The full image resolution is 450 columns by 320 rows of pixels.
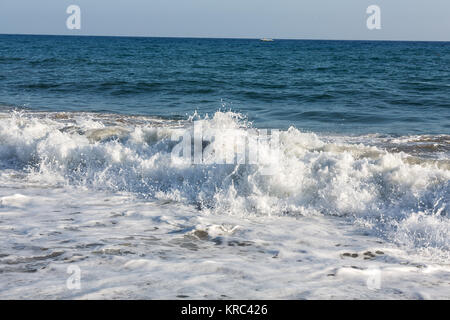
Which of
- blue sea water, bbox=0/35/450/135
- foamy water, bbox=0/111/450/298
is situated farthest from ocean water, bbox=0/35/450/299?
blue sea water, bbox=0/35/450/135

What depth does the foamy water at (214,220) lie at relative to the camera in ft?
12.3

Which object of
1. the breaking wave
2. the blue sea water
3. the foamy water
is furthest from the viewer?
the blue sea water

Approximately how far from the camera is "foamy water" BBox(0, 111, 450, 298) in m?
3.75

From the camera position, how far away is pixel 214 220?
5.36 m

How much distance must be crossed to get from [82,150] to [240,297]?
16.4 feet

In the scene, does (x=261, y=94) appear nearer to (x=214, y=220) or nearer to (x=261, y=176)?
(x=261, y=176)

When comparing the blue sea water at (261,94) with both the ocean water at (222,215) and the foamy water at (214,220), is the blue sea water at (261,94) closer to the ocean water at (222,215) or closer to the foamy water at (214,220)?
the ocean water at (222,215)

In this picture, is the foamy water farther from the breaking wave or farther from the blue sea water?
the blue sea water

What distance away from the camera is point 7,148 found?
8.34 m

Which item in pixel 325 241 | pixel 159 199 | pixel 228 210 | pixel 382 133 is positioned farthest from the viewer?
pixel 382 133

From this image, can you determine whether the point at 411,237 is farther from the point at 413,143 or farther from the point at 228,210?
the point at 413,143

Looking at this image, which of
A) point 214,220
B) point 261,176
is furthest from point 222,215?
point 261,176

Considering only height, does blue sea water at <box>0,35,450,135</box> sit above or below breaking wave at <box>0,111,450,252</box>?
above

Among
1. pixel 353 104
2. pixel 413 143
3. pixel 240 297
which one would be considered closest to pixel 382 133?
pixel 413 143
